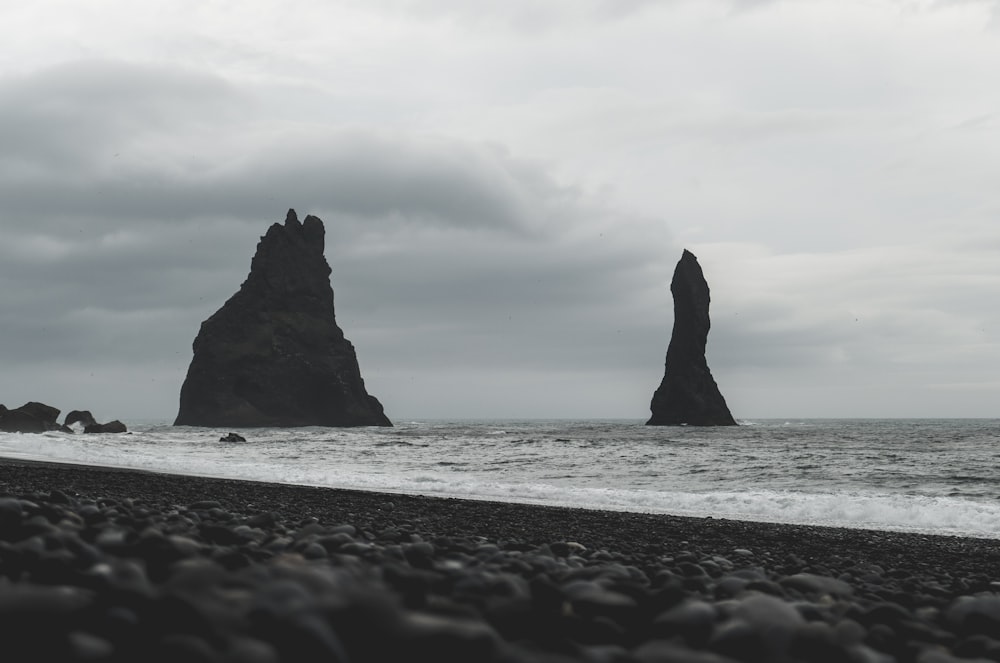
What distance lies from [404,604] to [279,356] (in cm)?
10942

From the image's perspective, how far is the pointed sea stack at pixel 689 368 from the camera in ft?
357

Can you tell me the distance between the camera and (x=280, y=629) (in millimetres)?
2326

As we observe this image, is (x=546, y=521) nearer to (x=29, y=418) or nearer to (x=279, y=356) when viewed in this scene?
(x=29, y=418)

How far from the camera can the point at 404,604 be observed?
3113mm

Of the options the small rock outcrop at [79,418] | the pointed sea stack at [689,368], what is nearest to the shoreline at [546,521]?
the small rock outcrop at [79,418]

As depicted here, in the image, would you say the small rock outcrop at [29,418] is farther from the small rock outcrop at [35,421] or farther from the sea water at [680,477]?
the sea water at [680,477]

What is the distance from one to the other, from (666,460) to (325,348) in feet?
286

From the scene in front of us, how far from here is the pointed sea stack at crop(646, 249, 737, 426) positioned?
10881 centimetres

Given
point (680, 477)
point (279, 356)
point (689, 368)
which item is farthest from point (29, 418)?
point (689, 368)

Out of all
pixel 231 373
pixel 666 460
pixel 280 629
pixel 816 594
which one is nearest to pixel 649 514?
pixel 816 594

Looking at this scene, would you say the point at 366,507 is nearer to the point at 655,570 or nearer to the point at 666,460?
the point at 655,570

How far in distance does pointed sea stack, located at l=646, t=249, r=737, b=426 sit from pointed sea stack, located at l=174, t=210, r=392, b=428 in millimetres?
40569

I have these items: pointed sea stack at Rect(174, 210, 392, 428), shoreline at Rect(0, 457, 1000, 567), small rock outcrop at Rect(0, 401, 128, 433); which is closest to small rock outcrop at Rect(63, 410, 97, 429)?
small rock outcrop at Rect(0, 401, 128, 433)

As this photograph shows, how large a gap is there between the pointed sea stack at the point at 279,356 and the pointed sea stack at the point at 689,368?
40569 mm
